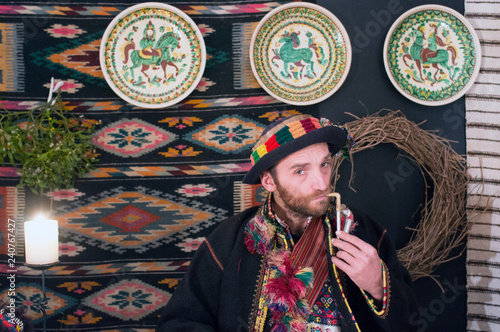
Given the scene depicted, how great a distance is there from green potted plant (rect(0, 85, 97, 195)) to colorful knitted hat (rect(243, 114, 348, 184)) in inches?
41.2

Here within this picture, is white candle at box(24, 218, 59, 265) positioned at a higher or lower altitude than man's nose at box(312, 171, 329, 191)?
lower

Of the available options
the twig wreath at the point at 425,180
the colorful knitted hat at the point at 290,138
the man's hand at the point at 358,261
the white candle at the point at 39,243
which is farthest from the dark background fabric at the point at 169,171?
the man's hand at the point at 358,261

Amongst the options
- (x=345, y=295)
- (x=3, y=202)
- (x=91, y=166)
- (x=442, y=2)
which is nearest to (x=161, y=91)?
(x=91, y=166)

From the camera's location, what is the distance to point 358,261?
1379 millimetres

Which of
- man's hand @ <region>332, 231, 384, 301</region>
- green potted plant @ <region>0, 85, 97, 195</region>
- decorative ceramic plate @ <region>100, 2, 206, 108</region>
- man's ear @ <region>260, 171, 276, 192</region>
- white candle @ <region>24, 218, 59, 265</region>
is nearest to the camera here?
man's hand @ <region>332, 231, 384, 301</region>

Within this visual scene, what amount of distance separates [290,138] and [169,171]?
0.96 meters

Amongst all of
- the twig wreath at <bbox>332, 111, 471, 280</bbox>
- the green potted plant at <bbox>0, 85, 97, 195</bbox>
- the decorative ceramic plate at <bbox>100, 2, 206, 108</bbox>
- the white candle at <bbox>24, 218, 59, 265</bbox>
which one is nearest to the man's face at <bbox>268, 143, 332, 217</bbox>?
the twig wreath at <bbox>332, 111, 471, 280</bbox>

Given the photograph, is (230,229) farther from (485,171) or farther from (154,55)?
(485,171)

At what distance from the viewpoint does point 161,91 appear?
86.8 inches

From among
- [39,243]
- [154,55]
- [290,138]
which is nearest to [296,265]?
[290,138]

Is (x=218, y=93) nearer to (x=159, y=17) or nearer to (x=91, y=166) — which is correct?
(x=159, y=17)

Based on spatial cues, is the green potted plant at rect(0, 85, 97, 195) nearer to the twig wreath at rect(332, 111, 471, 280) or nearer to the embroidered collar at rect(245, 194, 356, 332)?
the embroidered collar at rect(245, 194, 356, 332)

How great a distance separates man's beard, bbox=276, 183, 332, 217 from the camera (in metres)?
1.49

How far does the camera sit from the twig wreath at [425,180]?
6.80 feet
